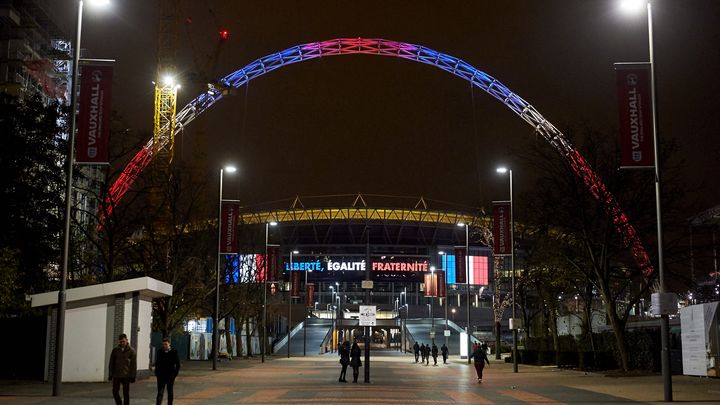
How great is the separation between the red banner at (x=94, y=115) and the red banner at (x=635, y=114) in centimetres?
1505

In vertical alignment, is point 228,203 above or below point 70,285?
above

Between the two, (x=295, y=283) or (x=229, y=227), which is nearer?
(x=229, y=227)

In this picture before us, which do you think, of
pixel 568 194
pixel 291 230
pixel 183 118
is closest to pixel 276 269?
pixel 183 118

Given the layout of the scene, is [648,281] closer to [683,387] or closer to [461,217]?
[683,387]

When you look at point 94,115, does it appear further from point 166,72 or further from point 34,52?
point 34,52

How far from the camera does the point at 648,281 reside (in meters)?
41.7

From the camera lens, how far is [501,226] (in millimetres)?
48031

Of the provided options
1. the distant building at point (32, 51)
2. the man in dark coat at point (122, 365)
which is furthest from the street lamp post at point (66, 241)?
the distant building at point (32, 51)

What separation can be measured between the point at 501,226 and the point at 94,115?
92.3ft

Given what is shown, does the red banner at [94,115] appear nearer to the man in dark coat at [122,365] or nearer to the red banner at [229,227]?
the man in dark coat at [122,365]

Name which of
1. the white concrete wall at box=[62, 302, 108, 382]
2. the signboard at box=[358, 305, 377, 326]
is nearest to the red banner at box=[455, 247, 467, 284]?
the signboard at box=[358, 305, 377, 326]

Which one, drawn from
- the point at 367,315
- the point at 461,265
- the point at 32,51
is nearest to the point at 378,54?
the point at 461,265

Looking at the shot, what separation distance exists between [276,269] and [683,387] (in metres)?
41.8

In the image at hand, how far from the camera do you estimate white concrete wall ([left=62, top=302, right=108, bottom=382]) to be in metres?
30.5
